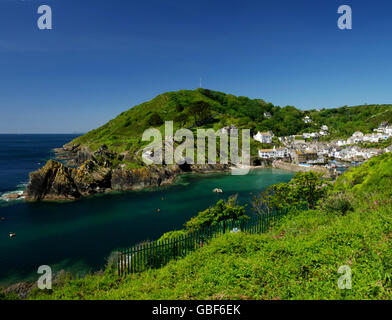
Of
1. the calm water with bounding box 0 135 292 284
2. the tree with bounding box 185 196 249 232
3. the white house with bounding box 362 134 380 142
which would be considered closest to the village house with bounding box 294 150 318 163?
the calm water with bounding box 0 135 292 284

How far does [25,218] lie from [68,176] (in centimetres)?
1202

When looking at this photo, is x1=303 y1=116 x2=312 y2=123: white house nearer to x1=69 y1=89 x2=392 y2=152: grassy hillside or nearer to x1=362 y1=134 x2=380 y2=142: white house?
x1=69 y1=89 x2=392 y2=152: grassy hillside

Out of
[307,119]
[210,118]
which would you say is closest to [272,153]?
[210,118]

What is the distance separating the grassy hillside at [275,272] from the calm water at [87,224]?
1257cm

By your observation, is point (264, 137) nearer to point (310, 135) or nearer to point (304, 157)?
point (304, 157)

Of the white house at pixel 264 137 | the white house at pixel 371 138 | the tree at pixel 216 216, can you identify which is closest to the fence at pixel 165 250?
the tree at pixel 216 216

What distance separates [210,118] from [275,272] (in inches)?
4426

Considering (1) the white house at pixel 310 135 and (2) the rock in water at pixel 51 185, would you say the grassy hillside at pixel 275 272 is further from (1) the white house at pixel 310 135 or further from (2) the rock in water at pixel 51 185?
(1) the white house at pixel 310 135

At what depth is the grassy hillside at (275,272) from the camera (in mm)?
5145

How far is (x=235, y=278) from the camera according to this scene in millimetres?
6133

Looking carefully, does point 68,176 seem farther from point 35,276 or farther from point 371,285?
point 371,285

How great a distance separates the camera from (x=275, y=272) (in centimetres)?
614
